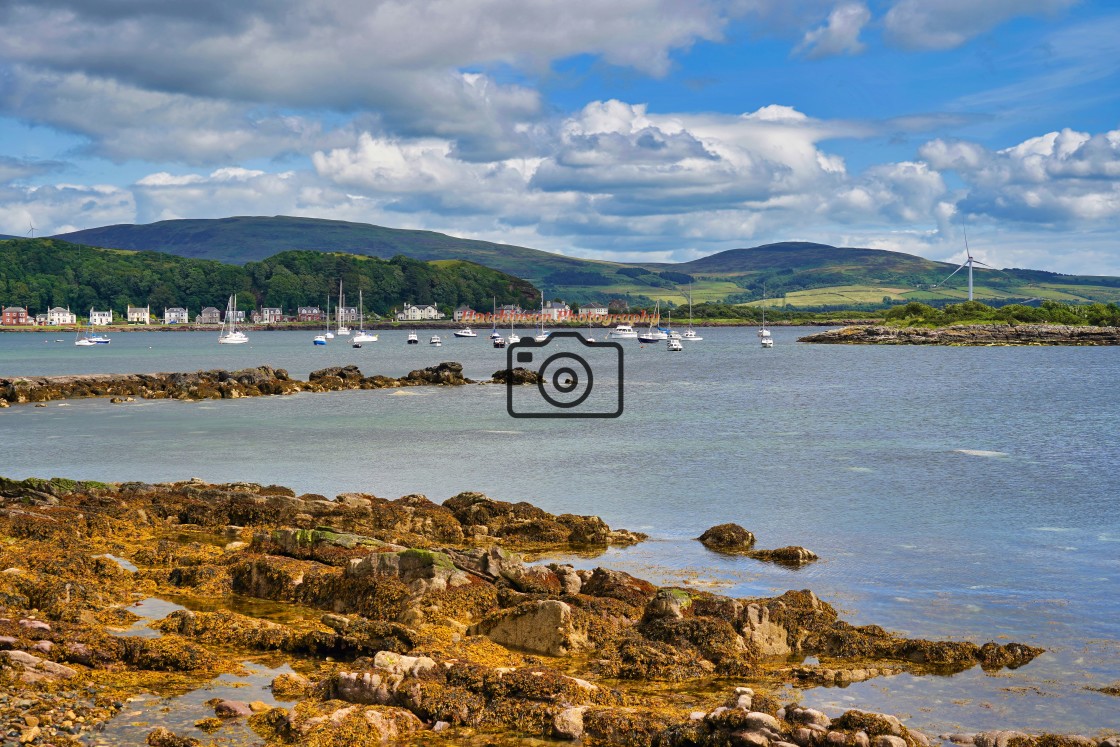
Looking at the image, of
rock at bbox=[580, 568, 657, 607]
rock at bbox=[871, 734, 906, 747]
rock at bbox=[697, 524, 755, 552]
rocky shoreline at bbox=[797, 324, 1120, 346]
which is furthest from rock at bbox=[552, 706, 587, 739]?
rocky shoreline at bbox=[797, 324, 1120, 346]

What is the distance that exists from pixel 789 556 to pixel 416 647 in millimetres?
11723

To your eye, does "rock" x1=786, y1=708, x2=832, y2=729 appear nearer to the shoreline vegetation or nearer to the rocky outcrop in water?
the shoreline vegetation

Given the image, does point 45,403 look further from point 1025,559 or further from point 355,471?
point 1025,559

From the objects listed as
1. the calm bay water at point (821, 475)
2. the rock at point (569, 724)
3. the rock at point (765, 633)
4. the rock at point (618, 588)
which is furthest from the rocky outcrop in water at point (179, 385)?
the rock at point (569, 724)

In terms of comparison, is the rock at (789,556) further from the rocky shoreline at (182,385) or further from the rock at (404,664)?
the rocky shoreline at (182,385)

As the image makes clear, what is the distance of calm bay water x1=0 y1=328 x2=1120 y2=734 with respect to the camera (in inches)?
728

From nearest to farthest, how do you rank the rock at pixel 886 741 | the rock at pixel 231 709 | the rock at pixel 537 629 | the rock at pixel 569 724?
the rock at pixel 886 741, the rock at pixel 569 724, the rock at pixel 231 709, the rock at pixel 537 629

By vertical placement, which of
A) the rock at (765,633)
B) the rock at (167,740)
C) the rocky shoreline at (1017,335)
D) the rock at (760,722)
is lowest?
the rock at (765,633)

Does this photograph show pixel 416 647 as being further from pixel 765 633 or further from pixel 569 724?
pixel 765 633

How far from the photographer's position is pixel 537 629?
16.5 meters

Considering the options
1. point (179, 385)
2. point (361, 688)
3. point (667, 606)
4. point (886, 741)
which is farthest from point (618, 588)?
point (179, 385)

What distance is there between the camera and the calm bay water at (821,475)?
60.6 feet

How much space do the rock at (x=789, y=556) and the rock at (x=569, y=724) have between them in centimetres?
1211


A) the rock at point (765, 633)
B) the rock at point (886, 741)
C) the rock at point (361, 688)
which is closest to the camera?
the rock at point (886, 741)
